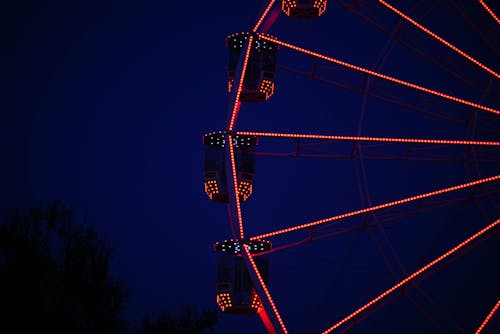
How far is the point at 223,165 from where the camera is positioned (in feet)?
59.9

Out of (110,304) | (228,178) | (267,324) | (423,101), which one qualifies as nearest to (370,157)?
(423,101)

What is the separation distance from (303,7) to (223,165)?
12.7ft

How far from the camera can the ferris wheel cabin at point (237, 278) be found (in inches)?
667

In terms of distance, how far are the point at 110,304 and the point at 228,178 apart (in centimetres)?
421

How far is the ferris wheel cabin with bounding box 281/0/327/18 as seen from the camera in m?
19.1

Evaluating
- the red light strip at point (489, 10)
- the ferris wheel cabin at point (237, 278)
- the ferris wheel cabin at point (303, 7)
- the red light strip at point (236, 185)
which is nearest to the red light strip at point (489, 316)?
the ferris wheel cabin at point (237, 278)

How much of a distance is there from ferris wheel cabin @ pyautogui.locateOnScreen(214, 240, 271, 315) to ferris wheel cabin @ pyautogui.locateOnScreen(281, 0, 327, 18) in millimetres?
5172

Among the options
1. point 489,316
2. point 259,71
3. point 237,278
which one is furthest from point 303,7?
point 489,316

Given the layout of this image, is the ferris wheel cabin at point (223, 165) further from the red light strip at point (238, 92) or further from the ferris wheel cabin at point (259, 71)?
the ferris wheel cabin at point (259, 71)

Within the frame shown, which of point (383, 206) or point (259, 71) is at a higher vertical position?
point (259, 71)

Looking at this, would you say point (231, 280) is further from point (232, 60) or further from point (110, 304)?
point (232, 60)

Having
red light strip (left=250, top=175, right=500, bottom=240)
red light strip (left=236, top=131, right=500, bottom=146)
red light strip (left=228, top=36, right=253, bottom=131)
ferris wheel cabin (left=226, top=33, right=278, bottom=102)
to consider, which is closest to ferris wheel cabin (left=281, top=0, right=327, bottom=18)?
ferris wheel cabin (left=226, top=33, right=278, bottom=102)

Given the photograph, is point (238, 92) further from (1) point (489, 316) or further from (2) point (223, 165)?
(1) point (489, 316)

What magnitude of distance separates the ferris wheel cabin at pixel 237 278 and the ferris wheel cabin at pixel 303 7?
5.17 meters
